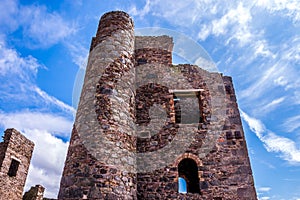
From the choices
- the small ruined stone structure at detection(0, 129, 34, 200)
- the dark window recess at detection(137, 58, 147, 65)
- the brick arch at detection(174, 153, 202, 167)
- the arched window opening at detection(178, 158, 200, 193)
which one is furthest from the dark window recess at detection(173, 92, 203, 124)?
the small ruined stone structure at detection(0, 129, 34, 200)

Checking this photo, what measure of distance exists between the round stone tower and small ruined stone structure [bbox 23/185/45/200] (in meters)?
9.33

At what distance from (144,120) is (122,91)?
1.47 metres

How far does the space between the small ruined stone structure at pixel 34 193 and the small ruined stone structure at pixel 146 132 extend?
30.9 ft

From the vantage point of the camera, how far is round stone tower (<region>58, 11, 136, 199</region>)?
5785 millimetres

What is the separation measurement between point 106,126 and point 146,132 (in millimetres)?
1929

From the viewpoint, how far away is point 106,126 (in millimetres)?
6504

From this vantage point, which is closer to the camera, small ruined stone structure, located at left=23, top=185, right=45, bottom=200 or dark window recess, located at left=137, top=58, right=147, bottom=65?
dark window recess, located at left=137, top=58, right=147, bottom=65

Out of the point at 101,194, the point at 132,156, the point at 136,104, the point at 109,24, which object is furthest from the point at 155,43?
the point at 101,194

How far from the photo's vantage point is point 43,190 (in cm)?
1416

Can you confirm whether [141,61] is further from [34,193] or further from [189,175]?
[34,193]

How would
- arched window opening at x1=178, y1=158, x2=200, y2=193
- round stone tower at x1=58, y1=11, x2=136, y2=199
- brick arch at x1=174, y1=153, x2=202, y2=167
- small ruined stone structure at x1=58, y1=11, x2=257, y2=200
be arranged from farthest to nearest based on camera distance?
arched window opening at x1=178, y1=158, x2=200, y2=193 < brick arch at x1=174, y1=153, x2=202, y2=167 < small ruined stone structure at x1=58, y1=11, x2=257, y2=200 < round stone tower at x1=58, y1=11, x2=136, y2=199

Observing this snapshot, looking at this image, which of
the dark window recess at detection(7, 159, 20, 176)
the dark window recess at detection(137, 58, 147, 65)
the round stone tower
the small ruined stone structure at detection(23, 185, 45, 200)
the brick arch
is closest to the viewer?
the round stone tower

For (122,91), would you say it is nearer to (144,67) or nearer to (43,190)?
(144,67)

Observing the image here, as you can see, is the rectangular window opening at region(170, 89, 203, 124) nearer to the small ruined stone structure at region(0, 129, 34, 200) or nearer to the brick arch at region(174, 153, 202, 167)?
the brick arch at region(174, 153, 202, 167)
